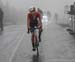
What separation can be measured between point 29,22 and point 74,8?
15447 mm

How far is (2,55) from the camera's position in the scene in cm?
1655

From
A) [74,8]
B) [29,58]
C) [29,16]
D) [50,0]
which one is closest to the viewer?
[29,58]

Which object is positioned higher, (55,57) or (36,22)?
(36,22)

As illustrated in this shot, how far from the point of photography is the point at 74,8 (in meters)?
31.6

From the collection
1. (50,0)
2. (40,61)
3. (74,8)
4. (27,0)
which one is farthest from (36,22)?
(50,0)

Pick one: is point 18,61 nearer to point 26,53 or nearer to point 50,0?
point 26,53

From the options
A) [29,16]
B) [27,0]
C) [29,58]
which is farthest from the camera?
[27,0]

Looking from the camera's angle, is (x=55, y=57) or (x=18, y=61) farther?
(x=55, y=57)

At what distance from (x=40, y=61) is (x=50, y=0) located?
156 m

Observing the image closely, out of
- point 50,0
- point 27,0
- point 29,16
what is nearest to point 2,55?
point 29,16

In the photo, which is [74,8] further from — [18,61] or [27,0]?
[27,0]

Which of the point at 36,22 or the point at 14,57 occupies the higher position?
the point at 36,22

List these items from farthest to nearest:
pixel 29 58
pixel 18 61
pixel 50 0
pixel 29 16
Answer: pixel 50 0 < pixel 29 16 < pixel 29 58 < pixel 18 61

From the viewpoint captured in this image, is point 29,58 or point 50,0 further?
point 50,0
